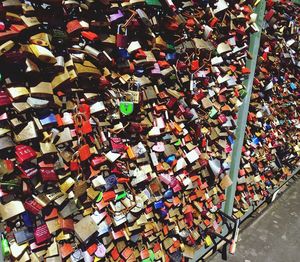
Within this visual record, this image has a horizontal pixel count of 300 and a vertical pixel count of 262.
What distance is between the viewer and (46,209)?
1.55m

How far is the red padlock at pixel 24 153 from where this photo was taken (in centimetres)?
132

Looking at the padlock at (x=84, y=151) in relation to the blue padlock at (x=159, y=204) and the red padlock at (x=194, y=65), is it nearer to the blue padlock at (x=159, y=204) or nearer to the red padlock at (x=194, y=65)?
the blue padlock at (x=159, y=204)

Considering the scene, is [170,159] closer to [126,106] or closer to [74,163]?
[126,106]

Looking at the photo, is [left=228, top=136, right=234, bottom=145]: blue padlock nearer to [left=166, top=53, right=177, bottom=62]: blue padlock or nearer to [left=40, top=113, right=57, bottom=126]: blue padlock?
[left=166, top=53, right=177, bottom=62]: blue padlock

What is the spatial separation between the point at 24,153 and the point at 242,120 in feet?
6.63

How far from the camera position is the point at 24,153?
1.33m

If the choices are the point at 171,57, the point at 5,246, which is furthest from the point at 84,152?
the point at 171,57

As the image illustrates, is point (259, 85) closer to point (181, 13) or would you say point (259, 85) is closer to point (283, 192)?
point (181, 13)

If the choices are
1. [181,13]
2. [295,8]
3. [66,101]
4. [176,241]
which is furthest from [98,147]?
[295,8]

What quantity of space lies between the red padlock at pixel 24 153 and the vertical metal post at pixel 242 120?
1.95 meters

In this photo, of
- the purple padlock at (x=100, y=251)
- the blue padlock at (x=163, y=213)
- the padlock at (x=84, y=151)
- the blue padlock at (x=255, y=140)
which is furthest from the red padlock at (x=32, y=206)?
the blue padlock at (x=255, y=140)

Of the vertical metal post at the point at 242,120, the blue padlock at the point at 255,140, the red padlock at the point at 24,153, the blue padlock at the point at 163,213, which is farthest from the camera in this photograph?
the blue padlock at the point at 255,140

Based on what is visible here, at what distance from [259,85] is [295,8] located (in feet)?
3.23

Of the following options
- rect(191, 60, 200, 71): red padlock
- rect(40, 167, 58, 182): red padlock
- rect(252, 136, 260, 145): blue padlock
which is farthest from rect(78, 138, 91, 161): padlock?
rect(252, 136, 260, 145): blue padlock
